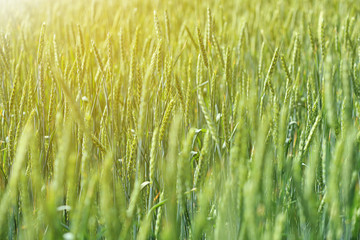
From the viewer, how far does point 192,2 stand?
3174 millimetres

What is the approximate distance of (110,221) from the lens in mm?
384

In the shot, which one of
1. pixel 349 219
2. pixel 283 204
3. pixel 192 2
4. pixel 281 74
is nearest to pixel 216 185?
pixel 283 204

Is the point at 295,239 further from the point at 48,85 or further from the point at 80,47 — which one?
the point at 48,85

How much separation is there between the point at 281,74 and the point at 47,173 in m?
0.91

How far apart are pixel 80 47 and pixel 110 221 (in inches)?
20.0

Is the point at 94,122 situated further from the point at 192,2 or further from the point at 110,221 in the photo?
the point at 192,2

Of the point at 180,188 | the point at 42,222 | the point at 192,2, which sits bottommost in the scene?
the point at 42,222

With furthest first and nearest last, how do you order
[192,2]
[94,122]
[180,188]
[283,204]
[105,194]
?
1. [192,2]
2. [94,122]
3. [283,204]
4. [180,188]
5. [105,194]

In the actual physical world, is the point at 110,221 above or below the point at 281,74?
below

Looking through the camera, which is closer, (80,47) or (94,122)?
(80,47)

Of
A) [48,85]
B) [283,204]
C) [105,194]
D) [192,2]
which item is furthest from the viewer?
[192,2]

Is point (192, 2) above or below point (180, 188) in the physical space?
above

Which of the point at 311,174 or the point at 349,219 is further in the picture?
the point at 349,219

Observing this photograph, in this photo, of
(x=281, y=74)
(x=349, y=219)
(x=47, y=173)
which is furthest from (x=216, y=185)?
(x=281, y=74)
